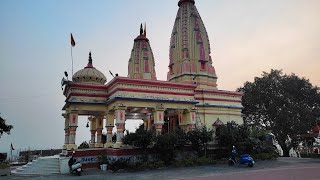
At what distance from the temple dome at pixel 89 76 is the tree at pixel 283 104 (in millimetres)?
19094

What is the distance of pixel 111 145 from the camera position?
2331 centimetres

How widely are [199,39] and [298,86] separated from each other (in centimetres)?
1357

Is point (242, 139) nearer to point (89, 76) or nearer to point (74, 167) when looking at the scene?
point (74, 167)

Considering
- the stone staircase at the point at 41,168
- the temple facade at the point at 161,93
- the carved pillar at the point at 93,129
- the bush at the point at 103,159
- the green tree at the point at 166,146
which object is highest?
the temple facade at the point at 161,93

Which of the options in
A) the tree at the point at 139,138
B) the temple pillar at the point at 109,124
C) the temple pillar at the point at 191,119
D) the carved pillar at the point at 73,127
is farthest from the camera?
the temple pillar at the point at 191,119

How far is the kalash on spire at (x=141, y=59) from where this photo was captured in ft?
115

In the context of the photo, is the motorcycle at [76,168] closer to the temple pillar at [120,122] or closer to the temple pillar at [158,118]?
the temple pillar at [120,122]

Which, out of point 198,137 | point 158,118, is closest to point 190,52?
point 158,118

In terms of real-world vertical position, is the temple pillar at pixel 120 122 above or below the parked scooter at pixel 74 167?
above

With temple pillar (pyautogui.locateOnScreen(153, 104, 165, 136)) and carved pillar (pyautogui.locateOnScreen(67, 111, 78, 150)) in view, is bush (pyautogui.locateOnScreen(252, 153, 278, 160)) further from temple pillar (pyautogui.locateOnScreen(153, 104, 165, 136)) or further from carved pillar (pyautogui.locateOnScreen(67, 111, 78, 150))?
carved pillar (pyautogui.locateOnScreen(67, 111, 78, 150))

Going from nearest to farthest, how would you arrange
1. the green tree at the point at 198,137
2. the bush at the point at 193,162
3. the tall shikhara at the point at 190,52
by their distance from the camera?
1. the bush at the point at 193,162
2. the green tree at the point at 198,137
3. the tall shikhara at the point at 190,52

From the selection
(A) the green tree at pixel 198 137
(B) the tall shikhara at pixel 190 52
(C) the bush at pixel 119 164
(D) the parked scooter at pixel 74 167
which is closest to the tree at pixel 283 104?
(B) the tall shikhara at pixel 190 52

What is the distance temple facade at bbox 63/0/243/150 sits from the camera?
23.4 metres

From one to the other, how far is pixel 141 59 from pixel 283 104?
18.2 meters
